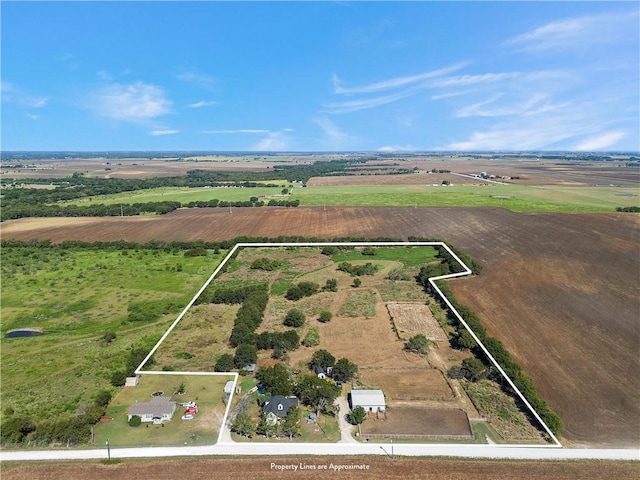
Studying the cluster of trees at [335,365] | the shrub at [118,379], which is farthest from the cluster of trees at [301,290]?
the shrub at [118,379]

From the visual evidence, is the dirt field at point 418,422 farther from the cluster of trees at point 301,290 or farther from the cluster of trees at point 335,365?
the cluster of trees at point 301,290

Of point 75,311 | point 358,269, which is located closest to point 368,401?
point 358,269

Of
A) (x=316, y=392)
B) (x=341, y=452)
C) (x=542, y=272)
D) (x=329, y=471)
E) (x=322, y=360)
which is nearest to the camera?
(x=329, y=471)

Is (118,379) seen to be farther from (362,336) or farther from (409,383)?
(409,383)

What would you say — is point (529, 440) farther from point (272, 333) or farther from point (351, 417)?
point (272, 333)

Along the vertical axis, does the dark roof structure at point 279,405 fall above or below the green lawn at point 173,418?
above
